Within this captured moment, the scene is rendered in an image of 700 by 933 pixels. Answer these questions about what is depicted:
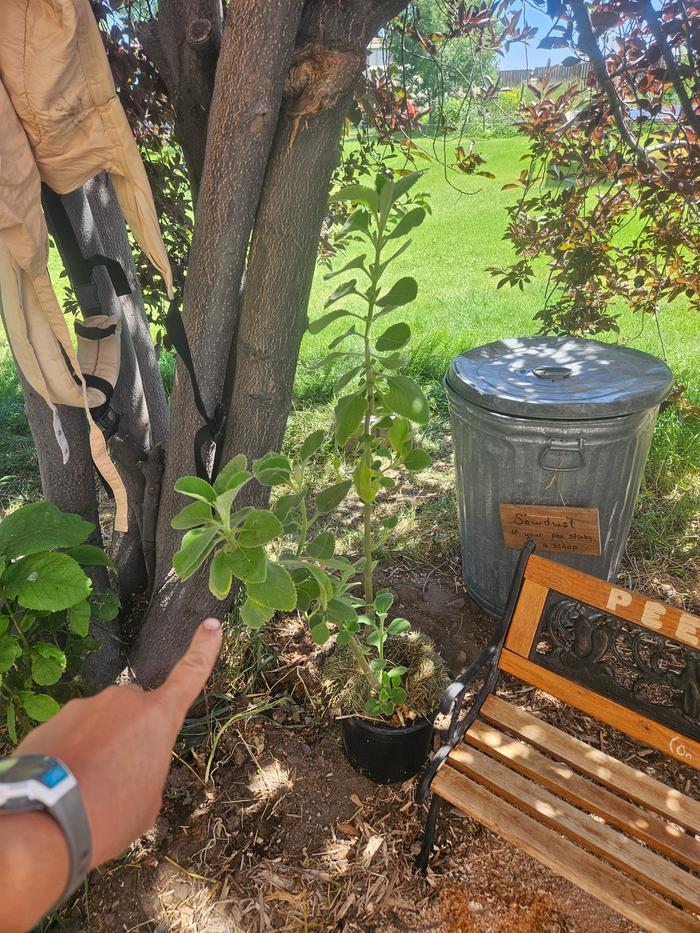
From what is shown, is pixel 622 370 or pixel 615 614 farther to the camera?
pixel 622 370

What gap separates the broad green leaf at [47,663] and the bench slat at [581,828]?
Answer: 1.10 meters

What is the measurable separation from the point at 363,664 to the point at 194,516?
2.58ft

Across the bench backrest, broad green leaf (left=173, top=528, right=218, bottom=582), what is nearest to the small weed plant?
broad green leaf (left=173, top=528, right=218, bottom=582)

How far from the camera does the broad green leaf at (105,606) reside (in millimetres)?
1985

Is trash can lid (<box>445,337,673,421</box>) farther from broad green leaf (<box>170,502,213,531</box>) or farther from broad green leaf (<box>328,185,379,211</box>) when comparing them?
broad green leaf (<box>170,502,213,531</box>)

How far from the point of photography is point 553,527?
7.21 feet

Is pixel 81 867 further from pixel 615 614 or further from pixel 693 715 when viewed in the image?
pixel 693 715

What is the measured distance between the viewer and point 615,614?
67.4 inches

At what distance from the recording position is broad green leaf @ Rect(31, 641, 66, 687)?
1.73m

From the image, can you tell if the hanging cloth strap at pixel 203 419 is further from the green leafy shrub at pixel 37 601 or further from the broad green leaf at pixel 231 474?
the broad green leaf at pixel 231 474

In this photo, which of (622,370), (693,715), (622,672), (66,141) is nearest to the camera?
(66,141)

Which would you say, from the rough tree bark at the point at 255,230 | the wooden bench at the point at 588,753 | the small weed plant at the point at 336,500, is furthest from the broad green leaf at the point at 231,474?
the wooden bench at the point at 588,753

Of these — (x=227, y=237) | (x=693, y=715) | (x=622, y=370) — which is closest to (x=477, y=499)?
(x=622, y=370)

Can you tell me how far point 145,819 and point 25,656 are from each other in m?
1.41
